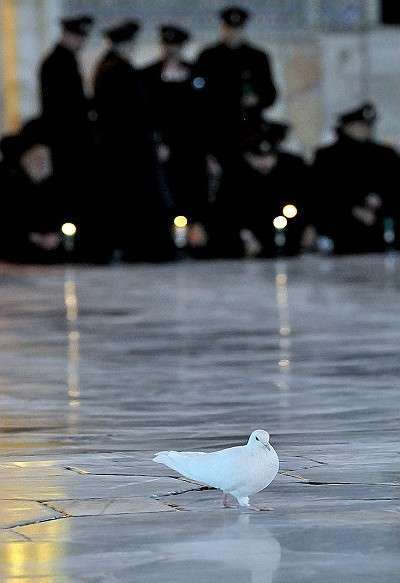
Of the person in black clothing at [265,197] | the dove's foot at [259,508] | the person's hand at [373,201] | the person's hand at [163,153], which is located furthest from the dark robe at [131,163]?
the dove's foot at [259,508]

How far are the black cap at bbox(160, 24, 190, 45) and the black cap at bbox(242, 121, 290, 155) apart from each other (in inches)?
46.6

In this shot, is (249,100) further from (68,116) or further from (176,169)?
(68,116)

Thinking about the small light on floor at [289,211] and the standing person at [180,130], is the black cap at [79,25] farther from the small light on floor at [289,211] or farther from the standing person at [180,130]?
the small light on floor at [289,211]

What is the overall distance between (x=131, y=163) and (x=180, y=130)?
28.6 inches

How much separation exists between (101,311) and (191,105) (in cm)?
766

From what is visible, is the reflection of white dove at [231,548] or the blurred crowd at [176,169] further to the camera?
the blurred crowd at [176,169]

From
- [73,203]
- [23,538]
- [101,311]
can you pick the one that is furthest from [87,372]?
[73,203]

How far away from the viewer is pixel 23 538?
6602 millimetres

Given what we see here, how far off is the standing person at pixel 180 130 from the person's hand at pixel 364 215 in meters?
1.60

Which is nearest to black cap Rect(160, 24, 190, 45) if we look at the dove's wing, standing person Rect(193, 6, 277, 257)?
standing person Rect(193, 6, 277, 257)

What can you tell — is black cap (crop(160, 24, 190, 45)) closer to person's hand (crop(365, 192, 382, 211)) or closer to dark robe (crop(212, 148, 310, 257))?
dark robe (crop(212, 148, 310, 257))

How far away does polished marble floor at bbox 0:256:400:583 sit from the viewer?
628cm

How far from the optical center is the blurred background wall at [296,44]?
90.6 ft

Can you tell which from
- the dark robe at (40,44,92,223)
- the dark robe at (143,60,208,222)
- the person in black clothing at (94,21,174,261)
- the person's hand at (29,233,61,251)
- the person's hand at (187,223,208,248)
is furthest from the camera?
the dark robe at (143,60,208,222)
